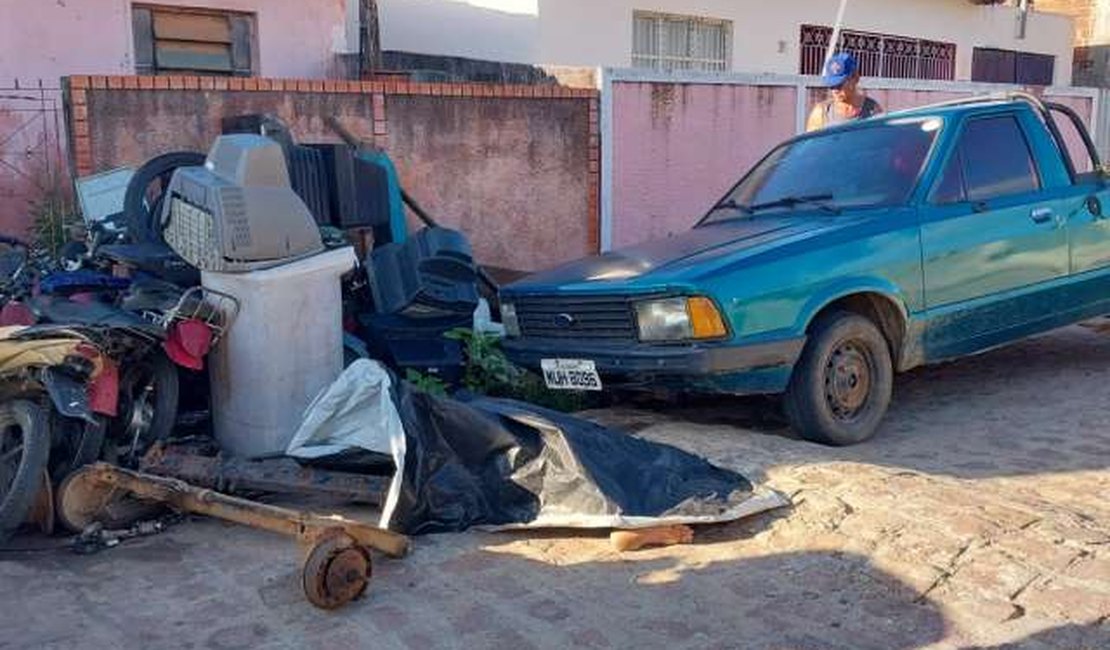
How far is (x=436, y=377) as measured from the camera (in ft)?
20.0

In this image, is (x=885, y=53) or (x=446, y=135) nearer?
(x=446, y=135)

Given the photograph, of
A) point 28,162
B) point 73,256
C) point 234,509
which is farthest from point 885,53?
point 234,509

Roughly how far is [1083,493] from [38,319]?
182 inches

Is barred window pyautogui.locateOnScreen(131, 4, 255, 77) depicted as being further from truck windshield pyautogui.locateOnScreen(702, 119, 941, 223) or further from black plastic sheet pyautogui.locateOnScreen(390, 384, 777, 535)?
black plastic sheet pyautogui.locateOnScreen(390, 384, 777, 535)

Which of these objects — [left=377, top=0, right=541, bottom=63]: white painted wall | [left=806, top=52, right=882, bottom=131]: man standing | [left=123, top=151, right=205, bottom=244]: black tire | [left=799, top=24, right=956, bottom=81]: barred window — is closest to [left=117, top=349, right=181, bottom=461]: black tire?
[left=123, top=151, right=205, bottom=244]: black tire

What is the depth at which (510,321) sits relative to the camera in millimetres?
5879

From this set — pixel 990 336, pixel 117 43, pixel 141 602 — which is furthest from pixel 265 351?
pixel 117 43

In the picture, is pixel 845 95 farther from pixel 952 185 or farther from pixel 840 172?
pixel 952 185

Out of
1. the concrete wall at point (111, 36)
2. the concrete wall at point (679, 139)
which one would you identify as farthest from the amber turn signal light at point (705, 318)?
the concrete wall at point (111, 36)

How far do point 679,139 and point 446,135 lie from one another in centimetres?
239

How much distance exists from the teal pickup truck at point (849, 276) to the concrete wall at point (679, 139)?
10.0 feet

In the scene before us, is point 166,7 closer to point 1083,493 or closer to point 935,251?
point 935,251

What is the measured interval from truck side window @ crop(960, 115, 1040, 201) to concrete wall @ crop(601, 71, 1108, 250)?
3.89 m

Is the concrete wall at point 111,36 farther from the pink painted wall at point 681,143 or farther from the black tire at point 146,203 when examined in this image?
the black tire at point 146,203
